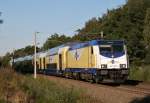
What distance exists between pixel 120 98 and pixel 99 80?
11025 millimetres

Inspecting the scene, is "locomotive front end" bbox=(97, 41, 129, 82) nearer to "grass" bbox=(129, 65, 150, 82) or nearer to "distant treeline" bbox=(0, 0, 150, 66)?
"grass" bbox=(129, 65, 150, 82)

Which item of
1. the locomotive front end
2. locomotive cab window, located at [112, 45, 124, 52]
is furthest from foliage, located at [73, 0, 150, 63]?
the locomotive front end

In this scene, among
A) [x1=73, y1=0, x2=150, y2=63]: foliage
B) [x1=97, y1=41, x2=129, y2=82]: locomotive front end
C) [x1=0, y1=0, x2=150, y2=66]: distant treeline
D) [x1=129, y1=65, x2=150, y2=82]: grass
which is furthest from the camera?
[x1=73, y1=0, x2=150, y2=63]: foliage

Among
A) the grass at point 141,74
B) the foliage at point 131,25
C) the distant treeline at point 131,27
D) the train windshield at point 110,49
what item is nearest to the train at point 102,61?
the train windshield at point 110,49

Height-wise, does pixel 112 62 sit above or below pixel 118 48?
below

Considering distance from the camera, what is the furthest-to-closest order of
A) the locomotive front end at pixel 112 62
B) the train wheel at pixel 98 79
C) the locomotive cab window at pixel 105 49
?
the train wheel at pixel 98 79
the locomotive cab window at pixel 105 49
the locomotive front end at pixel 112 62

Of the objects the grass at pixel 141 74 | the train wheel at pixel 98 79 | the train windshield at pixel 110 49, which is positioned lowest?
the train wheel at pixel 98 79

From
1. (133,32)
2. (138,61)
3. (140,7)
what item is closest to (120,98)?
(138,61)

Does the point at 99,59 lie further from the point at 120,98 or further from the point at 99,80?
the point at 120,98

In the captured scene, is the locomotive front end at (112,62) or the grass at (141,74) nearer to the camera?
the locomotive front end at (112,62)

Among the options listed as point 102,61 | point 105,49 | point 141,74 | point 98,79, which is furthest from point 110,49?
point 141,74

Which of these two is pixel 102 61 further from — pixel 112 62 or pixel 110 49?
pixel 110 49

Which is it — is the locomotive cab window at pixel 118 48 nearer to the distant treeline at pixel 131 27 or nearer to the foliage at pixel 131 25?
the distant treeline at pixel 131 27

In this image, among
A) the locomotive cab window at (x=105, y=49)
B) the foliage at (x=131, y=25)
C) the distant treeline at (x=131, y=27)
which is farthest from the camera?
the foliage at (x=131, y=25)
